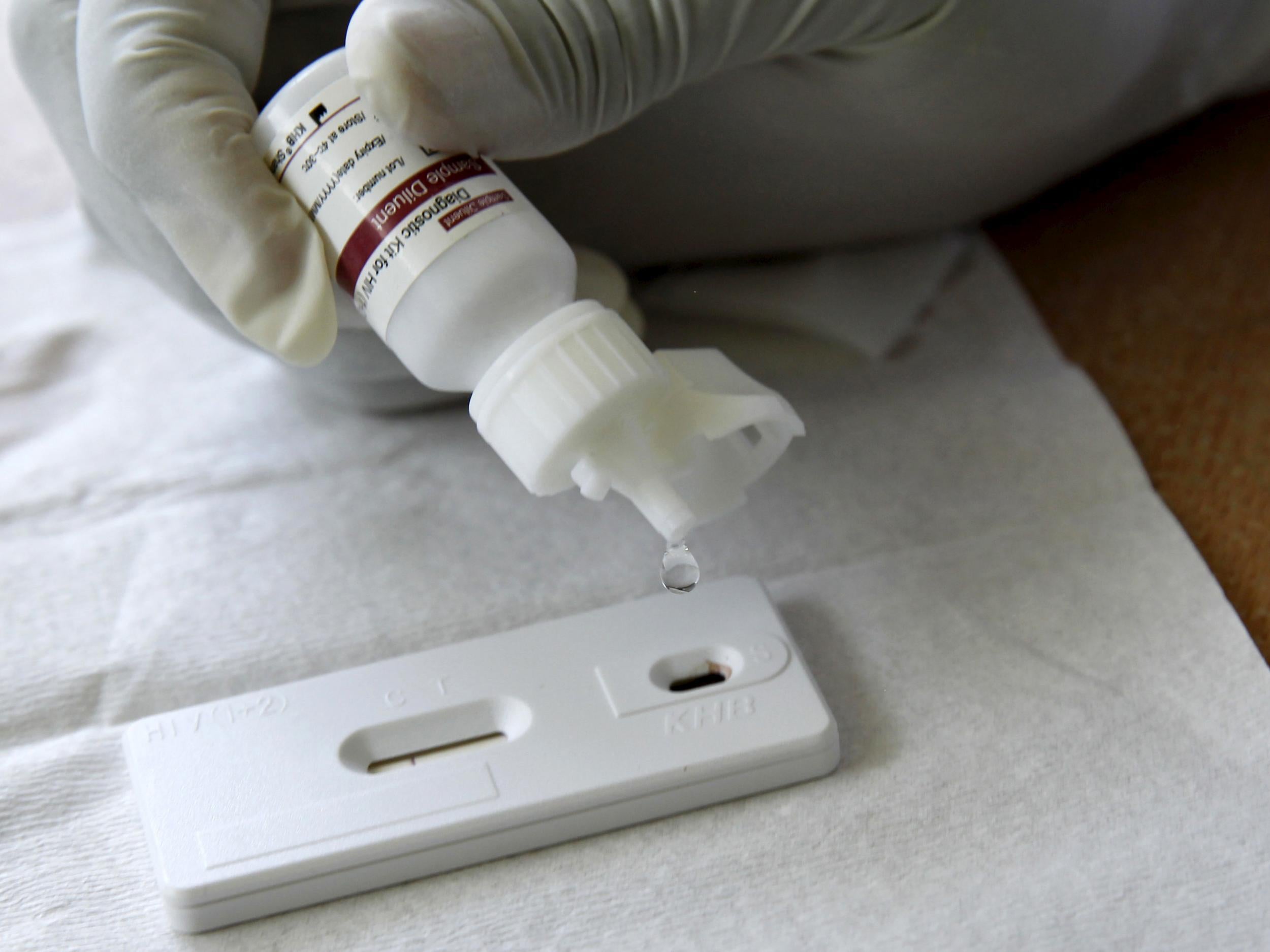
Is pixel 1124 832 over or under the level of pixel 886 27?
under

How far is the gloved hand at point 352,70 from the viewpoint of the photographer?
0.47 metres

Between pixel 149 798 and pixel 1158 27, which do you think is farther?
pixel 1158 27

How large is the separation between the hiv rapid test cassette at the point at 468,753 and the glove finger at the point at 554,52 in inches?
9.1

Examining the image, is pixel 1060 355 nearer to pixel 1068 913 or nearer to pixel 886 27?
pixel 886 27

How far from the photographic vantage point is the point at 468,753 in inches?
20.3

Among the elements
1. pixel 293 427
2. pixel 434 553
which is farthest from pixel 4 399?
pixel 434 553

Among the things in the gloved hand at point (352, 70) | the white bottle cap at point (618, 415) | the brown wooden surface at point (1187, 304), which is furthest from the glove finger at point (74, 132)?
the brown wooden surface at point (1187, 304)

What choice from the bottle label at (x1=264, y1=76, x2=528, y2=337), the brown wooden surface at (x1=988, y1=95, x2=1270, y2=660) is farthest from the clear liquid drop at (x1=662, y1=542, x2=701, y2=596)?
the brown wooden surface at (x1=988, y1=95, x2=1270, y2=660)

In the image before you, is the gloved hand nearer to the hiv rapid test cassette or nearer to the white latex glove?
the white latex glove

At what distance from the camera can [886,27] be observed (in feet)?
1.87

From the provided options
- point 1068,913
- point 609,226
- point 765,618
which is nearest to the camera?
point 1068,913

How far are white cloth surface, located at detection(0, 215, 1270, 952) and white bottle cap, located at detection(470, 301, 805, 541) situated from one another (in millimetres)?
135

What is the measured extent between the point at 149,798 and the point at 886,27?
0.48 m

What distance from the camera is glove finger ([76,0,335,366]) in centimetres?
49
